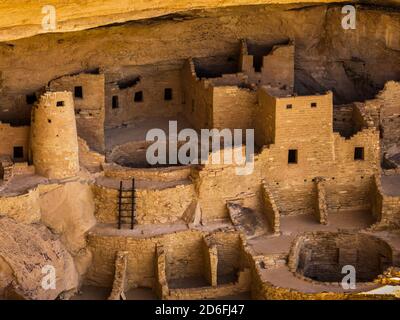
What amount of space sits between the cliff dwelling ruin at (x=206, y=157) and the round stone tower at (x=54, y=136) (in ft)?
0.09

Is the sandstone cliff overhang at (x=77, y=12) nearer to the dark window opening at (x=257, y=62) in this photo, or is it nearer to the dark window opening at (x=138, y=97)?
the dark window opening at (x=257, y=62)

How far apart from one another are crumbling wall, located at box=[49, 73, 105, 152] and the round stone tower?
1.20m

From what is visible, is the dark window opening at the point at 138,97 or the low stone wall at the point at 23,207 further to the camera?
the dark window opening at the point at 138,97

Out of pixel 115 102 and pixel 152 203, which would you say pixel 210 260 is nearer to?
pixel 152 203

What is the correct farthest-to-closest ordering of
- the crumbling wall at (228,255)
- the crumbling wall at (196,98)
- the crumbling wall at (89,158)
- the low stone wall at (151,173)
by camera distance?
the crumbling wall at (196,98) < the crumbling wall at (89,158) < the low stone wall at (151,173) < the crumbling wall at (228,255)

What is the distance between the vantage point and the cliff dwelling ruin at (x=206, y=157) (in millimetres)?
18812

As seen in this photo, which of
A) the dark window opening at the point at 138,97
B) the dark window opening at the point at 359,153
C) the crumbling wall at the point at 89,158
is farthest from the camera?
the dark window opening at the point at 138,97

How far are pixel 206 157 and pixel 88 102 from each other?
2639 millimetres

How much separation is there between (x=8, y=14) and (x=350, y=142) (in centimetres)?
853

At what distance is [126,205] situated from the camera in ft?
63.3

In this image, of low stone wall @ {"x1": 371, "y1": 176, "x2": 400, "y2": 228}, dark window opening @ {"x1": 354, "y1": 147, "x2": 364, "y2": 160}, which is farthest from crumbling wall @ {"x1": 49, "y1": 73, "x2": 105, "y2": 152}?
low stone wall @ {"x1": 371, "y1": 176, "x2": 400, "y2": 228}

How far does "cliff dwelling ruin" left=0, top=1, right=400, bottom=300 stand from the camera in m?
18.8

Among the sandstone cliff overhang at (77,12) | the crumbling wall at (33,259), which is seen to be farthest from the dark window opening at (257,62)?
the crumbling wall at (33,259)

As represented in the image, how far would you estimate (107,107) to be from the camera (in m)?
21.8
